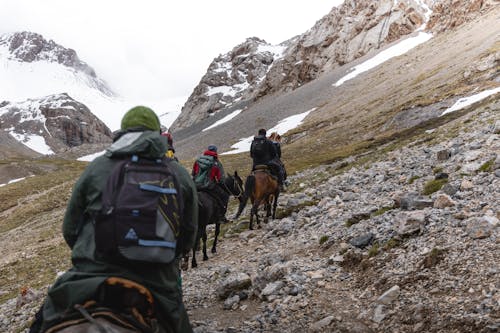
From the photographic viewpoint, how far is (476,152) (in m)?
14.5

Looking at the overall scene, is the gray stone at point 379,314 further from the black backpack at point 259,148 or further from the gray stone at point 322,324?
the black backpack at point 259,148

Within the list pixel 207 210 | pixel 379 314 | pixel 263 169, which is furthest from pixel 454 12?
pixel 379 314

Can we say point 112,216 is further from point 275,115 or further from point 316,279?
point 275,115

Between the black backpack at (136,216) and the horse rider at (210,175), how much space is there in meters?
9.37

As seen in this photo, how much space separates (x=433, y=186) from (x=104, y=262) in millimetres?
10988

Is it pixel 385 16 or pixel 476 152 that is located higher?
pixel 385 16

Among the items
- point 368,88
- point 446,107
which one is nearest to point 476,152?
point 446,107

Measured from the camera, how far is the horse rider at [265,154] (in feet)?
59.4

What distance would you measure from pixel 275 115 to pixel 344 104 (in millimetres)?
26607

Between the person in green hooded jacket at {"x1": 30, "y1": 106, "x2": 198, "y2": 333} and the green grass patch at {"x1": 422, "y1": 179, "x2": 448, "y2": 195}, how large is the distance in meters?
9.69

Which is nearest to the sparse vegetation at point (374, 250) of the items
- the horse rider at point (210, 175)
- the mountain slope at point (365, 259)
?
the mountain slope at point (365, 259)

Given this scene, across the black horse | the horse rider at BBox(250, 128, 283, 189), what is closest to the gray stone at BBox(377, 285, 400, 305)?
the black horse

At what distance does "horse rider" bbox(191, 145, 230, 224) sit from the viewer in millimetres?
14062

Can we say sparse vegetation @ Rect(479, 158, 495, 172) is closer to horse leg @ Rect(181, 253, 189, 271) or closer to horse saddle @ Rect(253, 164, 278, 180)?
horse saddle @ Rect(253, 164, 278, 180)
